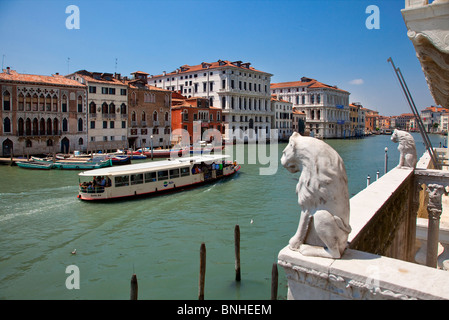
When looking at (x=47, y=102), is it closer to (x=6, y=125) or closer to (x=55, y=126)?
(x=55, y=126)

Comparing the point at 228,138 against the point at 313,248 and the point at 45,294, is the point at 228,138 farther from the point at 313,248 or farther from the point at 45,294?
the point at 313,248

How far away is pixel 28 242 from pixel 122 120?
23.2m

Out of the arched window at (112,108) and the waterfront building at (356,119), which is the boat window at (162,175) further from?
the waterfront building at (356,119)

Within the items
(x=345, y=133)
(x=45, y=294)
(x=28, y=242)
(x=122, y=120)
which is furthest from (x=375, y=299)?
(x=345, y=133)

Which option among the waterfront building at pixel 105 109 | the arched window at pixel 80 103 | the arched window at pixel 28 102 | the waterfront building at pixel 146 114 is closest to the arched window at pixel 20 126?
the arched window at pixel 28 102

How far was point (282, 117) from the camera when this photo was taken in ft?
183

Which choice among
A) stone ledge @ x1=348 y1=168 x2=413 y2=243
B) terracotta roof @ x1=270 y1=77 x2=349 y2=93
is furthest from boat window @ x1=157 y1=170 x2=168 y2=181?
terracotta roof @ x1=270 y1=77 x2=349 y2=93

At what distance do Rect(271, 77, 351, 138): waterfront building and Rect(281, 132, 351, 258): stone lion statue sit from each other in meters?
64.4

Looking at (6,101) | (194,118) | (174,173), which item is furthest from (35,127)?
(194,118)

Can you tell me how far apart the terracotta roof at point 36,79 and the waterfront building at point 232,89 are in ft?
65.9

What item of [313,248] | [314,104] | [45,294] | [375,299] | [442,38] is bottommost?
[45,294]

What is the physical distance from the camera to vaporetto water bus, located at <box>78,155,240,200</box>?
45.1 ft

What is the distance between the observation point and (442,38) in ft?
9.96

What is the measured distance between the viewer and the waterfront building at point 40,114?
2429cm
